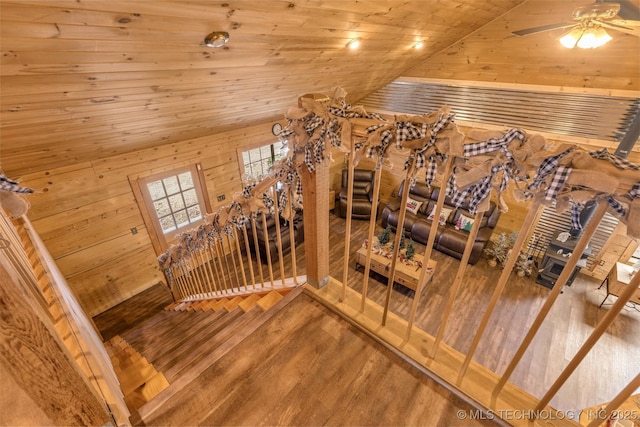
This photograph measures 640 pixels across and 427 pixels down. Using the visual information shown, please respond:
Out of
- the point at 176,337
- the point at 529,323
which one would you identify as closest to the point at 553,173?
the point at 176,337

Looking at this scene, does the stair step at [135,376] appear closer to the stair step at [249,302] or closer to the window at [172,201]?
the stair step at [249,302]

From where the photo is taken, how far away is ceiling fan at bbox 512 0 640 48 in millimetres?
1868

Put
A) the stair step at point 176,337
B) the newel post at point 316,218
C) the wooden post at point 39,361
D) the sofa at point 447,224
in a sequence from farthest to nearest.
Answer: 1. the sofa at point 447,224
2. the stair step at point 176,337
3. the newel post at point 316,218
4. the wooden post at point 39,361

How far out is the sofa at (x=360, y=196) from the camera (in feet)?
19.7

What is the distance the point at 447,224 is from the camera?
519cm

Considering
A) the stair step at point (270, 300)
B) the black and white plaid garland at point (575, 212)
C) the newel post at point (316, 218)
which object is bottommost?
the stair step at point (270, 300)

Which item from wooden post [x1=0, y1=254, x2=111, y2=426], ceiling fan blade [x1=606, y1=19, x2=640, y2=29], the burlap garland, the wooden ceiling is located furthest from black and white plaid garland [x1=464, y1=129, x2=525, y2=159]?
ceiling fan blade [x1=606, y1=19, x2=640, y2=29]

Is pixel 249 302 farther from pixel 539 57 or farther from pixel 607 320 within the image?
pixel 539 57

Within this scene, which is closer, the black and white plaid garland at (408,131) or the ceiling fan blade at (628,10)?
the black and white plaid garland at (408,131)

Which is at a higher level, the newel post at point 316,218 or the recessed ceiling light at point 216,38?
the recessed ceiling light at point 216,38

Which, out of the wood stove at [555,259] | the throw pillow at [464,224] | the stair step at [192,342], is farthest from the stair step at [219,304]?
the wood stove at [555,259]

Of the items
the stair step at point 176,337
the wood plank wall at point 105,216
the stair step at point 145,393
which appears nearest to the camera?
the stair step at point 145,393

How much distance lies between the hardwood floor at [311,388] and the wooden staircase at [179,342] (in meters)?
0.06

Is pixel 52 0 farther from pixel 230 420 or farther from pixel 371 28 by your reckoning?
pixel 371 28
